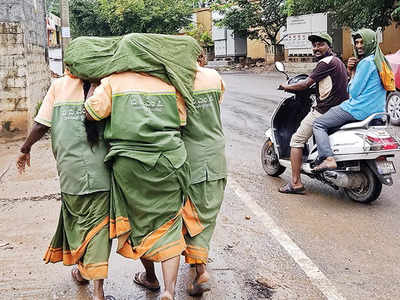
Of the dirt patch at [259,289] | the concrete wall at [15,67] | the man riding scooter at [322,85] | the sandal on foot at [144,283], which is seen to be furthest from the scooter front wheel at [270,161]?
the concrete wall at [15,67]

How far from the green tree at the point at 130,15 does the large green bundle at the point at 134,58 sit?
32.2 m

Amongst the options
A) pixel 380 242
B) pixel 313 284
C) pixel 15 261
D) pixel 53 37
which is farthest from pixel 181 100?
pixel 53 37

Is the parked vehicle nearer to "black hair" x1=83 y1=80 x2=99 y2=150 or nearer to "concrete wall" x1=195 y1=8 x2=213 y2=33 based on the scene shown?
"black hair" x1=83 y1=80 x2=99 y2=150

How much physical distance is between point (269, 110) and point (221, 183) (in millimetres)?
8871

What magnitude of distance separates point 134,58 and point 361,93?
124 inches

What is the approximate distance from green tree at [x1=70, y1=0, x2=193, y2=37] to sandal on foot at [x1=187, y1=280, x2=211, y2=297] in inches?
1272

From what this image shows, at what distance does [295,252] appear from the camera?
4.25m

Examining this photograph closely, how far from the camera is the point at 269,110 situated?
12.1 meters

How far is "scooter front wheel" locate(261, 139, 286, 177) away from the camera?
6.66 meters

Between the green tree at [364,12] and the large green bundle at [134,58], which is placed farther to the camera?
the green tree at [364,12]

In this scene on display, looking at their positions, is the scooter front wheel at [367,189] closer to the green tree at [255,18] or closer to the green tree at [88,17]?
the green tree at [255,18]

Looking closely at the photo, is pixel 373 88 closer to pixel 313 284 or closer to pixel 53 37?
pixel 313 284

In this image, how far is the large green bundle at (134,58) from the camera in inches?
118

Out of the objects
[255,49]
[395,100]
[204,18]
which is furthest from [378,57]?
[204,18]
